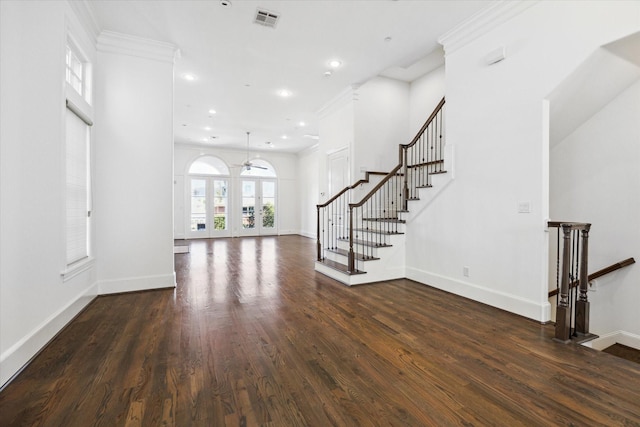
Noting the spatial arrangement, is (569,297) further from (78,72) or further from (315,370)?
(78,72)

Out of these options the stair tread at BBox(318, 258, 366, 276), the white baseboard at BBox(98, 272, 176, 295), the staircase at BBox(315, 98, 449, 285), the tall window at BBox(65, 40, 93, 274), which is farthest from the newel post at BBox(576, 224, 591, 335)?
the tall window at BBox(65, 40, 93, 274)

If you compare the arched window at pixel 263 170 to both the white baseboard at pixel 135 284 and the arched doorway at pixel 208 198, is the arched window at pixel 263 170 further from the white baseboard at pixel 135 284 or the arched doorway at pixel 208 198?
the white baseboard at pixel 135 284

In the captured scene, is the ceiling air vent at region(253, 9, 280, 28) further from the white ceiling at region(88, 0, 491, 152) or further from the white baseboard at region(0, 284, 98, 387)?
the white baseboard at region(0, 284, 98, 387)

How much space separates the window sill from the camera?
2898 mm

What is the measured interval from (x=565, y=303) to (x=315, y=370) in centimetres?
231

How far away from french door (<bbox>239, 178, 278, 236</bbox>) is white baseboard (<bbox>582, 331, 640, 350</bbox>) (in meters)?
10.0

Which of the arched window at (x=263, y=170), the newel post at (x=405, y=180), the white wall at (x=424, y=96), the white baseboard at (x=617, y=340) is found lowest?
the white baseboard at (x=617, y=340)

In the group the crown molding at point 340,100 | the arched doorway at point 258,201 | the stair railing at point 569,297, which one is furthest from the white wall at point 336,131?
the arched doorway at point 258,201

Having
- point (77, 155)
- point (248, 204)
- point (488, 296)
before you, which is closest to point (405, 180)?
point (488, 296)

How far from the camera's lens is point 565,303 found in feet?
8.48

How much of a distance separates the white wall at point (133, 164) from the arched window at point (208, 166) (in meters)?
7.08

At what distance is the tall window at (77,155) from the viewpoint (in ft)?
10.2

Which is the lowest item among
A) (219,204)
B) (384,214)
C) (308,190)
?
(384,214)

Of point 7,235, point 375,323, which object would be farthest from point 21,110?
point 375,323
